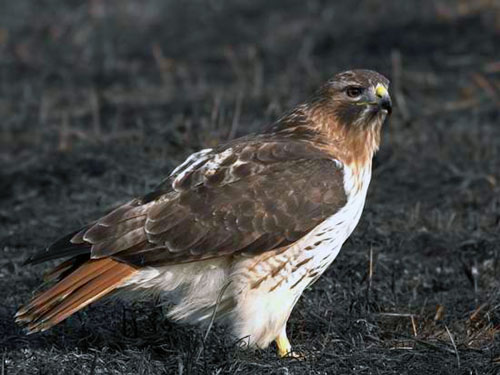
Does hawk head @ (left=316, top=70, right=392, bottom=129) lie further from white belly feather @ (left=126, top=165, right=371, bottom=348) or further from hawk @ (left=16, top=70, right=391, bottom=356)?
white belly feather @ (left=126, top=165, right=371, bottom=348)

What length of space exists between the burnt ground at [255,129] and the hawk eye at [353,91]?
884 millimetres

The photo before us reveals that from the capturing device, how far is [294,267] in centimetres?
→ 557

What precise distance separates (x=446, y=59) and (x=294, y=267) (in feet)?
21.4

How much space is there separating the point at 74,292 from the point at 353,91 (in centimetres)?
168

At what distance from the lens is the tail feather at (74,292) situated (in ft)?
17.5

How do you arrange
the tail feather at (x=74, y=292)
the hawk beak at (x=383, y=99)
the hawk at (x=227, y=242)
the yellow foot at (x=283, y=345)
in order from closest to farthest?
the tail feather at (x=74, y=292), the hawk at (x=227, y=242), the yellow foot at (x=283, y=345), the hawk beak at (x=383, y=99)

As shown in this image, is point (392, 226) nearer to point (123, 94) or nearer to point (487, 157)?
point (487, 157)

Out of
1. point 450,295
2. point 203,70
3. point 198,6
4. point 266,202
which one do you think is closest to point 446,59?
point 203,70

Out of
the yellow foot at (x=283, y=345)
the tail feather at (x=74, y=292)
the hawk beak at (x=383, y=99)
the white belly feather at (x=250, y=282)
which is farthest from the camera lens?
the hawk beak at (x=383, y=99)

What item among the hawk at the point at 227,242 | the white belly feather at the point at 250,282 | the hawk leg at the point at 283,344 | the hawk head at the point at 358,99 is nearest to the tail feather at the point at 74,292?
the hawk at the point at 227,242

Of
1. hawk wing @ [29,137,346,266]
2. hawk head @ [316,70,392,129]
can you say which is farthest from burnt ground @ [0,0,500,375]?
hawk head @ [316,70,392,129]

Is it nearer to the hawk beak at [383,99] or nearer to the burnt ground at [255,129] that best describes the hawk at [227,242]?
the burnt ground at [255,129]

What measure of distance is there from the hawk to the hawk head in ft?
0.99

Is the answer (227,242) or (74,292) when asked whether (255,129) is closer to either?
(227,242)
